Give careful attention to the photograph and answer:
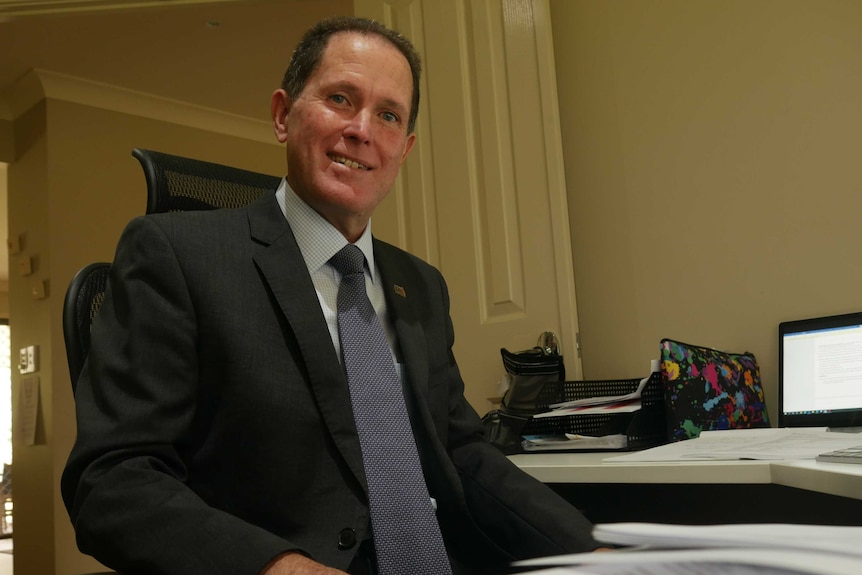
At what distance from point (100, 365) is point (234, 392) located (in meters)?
0.16

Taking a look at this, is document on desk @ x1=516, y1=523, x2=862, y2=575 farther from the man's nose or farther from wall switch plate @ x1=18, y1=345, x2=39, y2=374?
wall switch plate @ x1=18, y1=345, x2=39, y2=374

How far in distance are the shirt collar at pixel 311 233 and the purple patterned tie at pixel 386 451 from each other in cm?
5

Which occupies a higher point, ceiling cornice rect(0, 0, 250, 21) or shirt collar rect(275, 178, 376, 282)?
ceiling cornice rect(0, 0, 250, 21)

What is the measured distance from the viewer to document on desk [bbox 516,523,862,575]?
334 millimetres

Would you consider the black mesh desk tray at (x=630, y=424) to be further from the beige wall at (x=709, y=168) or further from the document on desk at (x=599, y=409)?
the beige wall at (x=709, y=168)

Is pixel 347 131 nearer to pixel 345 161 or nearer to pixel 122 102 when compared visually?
pixel 345 161

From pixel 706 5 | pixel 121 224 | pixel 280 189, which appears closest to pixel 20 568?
pixel 121 224

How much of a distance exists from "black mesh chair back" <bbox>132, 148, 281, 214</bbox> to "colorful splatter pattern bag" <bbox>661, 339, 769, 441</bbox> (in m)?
0.82

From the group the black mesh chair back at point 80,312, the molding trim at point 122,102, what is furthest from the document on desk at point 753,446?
the molding trim at point 122,102

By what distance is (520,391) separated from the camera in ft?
5.94

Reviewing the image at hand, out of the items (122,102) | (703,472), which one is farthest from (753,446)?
(122,102)

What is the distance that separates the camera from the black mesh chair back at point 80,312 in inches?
44.3

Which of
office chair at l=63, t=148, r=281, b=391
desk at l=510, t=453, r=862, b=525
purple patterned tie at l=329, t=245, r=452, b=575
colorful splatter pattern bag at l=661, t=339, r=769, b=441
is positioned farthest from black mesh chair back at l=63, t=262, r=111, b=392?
colorful splatter pattern bag at l=661, t=339, r=769, b=441

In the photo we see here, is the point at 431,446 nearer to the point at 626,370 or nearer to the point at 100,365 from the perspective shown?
the point at 100,365
